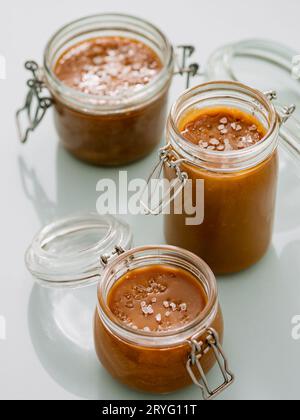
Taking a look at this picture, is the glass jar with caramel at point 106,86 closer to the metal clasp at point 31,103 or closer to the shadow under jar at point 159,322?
the metal clasp at point 31,103

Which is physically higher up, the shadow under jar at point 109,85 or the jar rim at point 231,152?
the jar rim at point 231,152

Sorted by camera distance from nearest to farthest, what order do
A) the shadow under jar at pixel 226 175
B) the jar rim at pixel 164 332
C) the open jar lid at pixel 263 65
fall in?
the jar rim at pixel 164 332 → the shadow under jar at pixel 226 175 → the open jar lid at pixel 263 65

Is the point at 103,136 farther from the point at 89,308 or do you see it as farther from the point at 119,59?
the point at 89,308

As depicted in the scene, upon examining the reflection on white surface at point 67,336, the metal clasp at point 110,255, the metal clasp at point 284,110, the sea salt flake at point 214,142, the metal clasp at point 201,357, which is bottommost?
the reflection on white surface at point 67,336

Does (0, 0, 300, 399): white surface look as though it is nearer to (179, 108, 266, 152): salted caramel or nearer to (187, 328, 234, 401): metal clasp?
(187, 328, 234, 401): metal clasp

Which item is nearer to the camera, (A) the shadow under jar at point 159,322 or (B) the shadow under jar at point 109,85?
(A) the shadow under jar at point 159,322

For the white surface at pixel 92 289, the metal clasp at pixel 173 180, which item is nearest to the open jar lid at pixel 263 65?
the white surface at pixel 92 289
